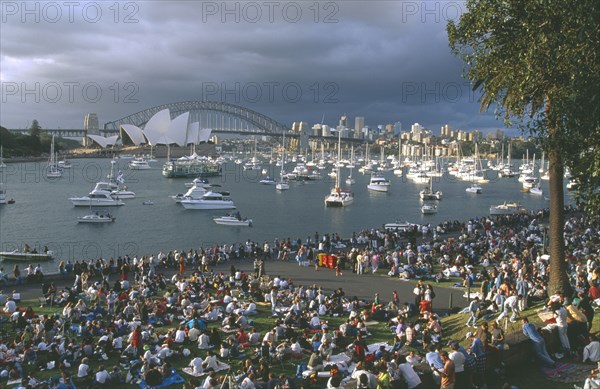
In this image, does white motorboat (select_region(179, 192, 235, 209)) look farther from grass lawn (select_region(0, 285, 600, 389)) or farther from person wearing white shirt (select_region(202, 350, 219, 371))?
A: person wearing white shirt (select_region(202, 350, 219, 371))

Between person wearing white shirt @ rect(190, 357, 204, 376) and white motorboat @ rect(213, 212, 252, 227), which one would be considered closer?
person wearing white shirt @ rect(190, 357, 204, 376)

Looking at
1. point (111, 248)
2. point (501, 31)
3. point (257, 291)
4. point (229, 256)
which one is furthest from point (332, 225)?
point (501, 31)

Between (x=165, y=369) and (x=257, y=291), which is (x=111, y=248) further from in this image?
(x=165, y=369)

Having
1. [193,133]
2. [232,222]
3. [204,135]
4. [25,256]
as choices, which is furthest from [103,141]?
[25,256]

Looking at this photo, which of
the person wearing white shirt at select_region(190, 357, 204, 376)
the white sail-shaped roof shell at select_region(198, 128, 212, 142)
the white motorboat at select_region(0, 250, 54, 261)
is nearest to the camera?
the person wearing white shirt at select_region(190, 357, 204, 376)

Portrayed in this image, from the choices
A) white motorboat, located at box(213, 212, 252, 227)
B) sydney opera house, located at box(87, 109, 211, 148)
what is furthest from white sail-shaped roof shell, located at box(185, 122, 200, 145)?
white motorboat, located at box(213, 212, 252, 227)

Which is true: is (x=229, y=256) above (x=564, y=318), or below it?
below

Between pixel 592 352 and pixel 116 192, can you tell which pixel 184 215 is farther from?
pixel 592 352
